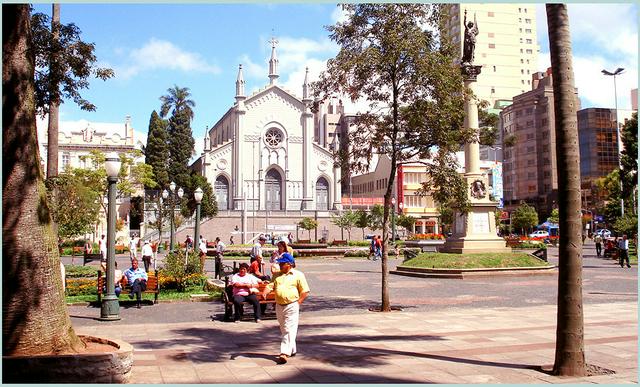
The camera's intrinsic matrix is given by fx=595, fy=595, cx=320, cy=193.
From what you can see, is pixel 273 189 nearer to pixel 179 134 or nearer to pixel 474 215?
pixel 179 134

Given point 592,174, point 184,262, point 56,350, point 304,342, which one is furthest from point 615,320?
point 592,174

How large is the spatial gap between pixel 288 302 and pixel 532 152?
291 feet

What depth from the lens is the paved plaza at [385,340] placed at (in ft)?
24.9

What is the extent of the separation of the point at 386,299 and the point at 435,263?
37.0 feet

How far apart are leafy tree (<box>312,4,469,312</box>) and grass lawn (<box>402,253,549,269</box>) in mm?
9771

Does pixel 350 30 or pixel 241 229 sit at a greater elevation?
pixel 350 30

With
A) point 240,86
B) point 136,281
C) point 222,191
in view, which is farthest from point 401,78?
point 240,86

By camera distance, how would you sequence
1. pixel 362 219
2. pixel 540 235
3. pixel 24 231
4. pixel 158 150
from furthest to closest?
pixel 158 150
pixel 540 235
pixel 362 219
pixel 24 231

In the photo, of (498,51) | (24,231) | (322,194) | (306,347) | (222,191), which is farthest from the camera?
(498,51)

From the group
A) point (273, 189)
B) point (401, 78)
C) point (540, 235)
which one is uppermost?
point (273, 189)

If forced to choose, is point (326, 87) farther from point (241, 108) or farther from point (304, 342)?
point (241, 108)

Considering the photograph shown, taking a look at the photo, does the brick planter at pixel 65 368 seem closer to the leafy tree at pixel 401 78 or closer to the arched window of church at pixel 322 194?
the leafy tree at pixel 401 78

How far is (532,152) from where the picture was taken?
9050 cm

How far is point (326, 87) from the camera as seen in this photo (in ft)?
47.5
